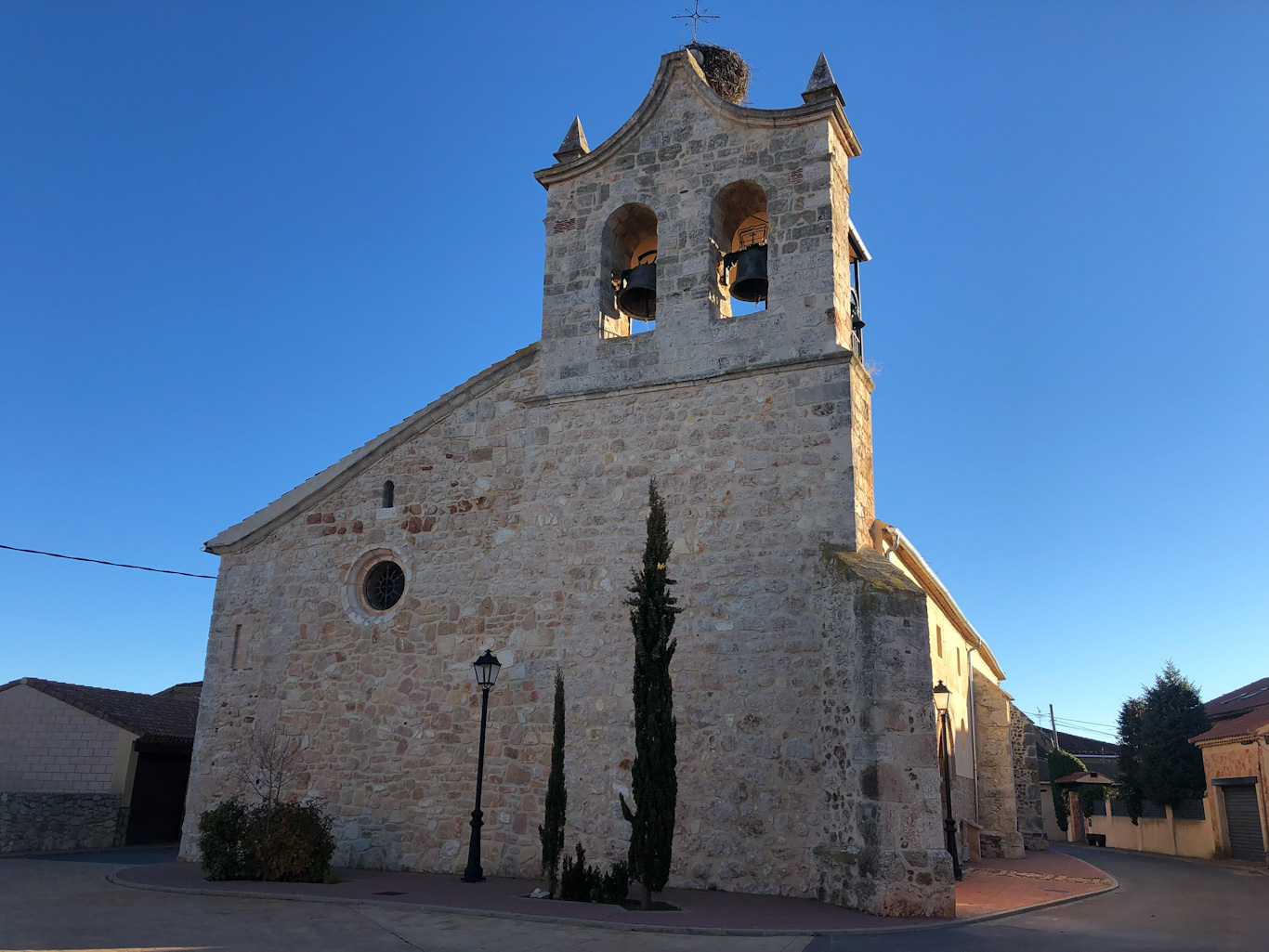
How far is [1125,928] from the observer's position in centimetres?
918

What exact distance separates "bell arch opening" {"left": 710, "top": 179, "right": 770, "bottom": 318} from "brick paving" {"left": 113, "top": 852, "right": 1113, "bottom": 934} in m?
7.41

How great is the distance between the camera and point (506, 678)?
1237 centimetres

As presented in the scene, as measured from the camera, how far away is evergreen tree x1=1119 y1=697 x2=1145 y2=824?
28.9 m

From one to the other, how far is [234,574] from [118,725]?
6996 millimetres

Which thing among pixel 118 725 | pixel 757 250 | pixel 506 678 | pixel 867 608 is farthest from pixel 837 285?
pixel 118 725

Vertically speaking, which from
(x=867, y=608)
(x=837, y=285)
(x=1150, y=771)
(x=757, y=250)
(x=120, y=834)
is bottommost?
(x=120, y=834)

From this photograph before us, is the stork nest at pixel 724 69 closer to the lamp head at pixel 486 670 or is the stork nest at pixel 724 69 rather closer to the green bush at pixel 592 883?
the lamp head at pixel 486 670

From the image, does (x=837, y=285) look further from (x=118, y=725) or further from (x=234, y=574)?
(x=118, y=725)

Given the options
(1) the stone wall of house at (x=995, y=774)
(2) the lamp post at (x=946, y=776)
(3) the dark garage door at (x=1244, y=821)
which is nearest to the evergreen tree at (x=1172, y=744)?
(3) the dark garage door at (x=1244, y=821)

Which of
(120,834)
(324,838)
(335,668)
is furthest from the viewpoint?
(120,834)

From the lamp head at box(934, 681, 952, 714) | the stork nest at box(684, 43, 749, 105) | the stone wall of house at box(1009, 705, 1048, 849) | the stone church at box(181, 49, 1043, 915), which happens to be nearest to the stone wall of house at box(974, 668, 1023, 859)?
the stone wall of house at box(1009, 705, 1048, 849)

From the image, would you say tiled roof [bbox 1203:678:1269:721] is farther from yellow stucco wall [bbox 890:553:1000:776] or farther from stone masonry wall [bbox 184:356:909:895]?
stone masonry wall [bbox 184:356:909:895]

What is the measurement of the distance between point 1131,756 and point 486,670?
87.0 feet

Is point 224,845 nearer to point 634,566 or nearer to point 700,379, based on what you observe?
point 634,566
